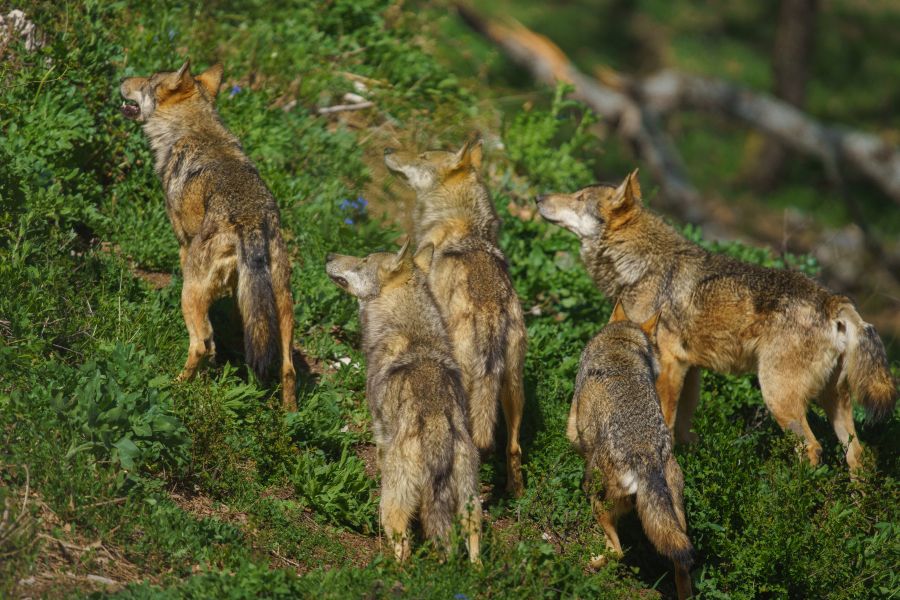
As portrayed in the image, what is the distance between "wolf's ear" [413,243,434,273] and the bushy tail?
227 centimetres

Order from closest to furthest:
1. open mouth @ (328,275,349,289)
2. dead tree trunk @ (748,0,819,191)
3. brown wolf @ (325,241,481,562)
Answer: brown wolf @ (325,241,481,562) < open mouth @ (328,275,349,289) < dead tree trunk @ (748,0,819,191)

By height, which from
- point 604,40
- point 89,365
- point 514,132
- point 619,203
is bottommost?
point 604,40

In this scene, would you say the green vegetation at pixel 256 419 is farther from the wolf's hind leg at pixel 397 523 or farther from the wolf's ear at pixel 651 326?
the wolf's ear at pixel 651 326

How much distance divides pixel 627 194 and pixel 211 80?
370 centimetres

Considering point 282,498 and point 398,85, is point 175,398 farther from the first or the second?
point 398,85

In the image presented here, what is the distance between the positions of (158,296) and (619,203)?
12.7 ft

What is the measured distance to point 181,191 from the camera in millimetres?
8500

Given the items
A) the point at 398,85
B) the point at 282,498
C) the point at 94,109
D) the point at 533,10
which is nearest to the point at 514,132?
the point at 398,85

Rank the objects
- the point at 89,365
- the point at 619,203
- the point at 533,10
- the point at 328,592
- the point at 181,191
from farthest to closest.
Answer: the point at 533,10 → the point at 619,203 → the point at 181,191 → the point at 89,365 → the point at 328,592

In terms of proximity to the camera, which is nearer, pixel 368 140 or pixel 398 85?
pixel 368 140

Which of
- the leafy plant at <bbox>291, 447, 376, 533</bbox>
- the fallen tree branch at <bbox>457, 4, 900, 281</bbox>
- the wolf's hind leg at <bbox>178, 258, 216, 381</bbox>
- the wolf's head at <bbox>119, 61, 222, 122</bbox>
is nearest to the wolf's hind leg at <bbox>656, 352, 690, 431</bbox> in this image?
the leafy plant at <bbox>291, 447, 376, 533</bbox>

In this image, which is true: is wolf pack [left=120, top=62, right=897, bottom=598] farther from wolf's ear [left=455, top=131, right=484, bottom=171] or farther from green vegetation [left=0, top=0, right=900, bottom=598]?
green vegetation [left=0, top=0, right=900, bottom=598]

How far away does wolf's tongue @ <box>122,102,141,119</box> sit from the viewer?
30.1 feet

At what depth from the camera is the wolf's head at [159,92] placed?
9.18 meters
